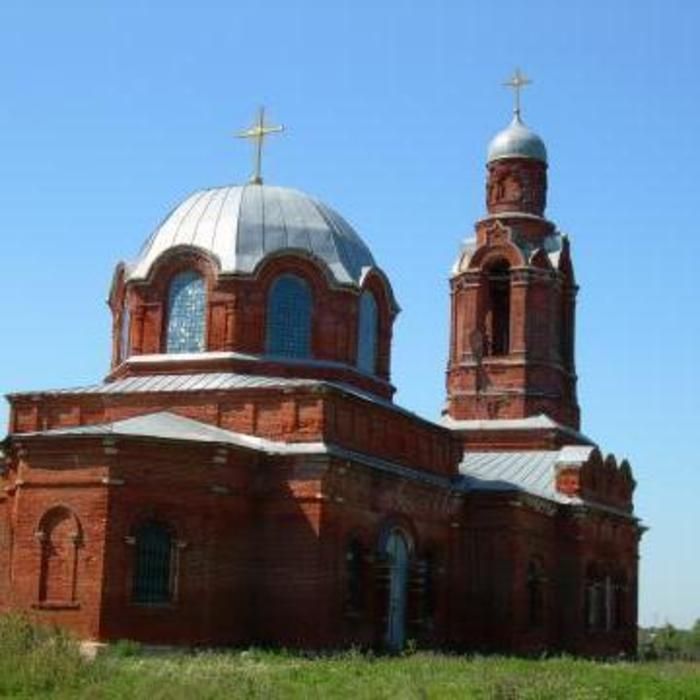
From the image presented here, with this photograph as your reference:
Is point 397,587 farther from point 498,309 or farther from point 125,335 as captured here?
point 498,309

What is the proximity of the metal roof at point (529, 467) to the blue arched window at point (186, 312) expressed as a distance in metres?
6.95

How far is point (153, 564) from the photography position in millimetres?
23391

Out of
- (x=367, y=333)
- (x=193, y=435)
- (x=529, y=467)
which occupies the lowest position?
(x=193, y=435)

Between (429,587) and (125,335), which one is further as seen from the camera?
(125,335)

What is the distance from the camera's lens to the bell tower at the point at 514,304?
36.4 metres

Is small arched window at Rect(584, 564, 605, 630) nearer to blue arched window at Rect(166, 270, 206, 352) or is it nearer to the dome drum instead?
the dome drum

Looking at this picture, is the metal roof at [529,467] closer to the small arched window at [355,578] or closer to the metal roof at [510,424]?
the metal roof at [510,424]

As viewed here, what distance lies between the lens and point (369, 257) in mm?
30344

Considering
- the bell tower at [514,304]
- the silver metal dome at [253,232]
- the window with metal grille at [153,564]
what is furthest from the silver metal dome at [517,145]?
the window with metal grille at [153,564]

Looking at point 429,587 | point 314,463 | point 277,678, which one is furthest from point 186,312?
point 277,678

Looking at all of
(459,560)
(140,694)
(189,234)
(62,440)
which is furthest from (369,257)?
(140,694)

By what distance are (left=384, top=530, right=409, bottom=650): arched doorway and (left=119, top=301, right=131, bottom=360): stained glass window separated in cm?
658

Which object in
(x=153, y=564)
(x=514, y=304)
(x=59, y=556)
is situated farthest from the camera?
(x=514, y=304)

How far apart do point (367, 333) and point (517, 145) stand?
10652mm
